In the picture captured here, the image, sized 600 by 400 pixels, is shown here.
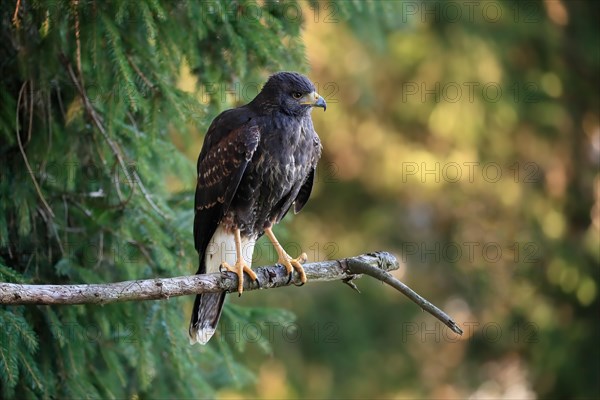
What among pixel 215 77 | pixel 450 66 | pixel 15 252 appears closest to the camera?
pixel 15 252

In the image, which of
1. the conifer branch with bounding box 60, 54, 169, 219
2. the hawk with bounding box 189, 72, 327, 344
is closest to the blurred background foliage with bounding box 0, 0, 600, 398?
the hawk with bounding box 189, 72, 327, 344

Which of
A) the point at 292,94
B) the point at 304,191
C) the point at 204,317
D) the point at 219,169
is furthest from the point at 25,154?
the point at 304,191

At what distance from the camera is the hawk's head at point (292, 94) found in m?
5.26

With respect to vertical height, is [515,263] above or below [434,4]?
below

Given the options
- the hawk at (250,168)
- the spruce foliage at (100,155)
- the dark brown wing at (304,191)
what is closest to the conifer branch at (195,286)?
the hawk at (250,168)

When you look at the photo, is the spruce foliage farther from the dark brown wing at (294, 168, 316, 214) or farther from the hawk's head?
the dark brown wing at (294, 168, 316, 214)

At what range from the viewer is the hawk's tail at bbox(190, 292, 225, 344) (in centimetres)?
520

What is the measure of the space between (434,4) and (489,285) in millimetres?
3410

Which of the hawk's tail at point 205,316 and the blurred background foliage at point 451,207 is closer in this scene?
the hawk's tail at point 205,316

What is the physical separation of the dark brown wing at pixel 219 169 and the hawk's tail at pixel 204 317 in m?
0.19

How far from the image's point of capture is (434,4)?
1052cm

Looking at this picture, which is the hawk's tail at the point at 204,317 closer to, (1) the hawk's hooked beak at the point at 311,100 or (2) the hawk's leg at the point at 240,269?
(2) the hawk's leg at the point at 240,269

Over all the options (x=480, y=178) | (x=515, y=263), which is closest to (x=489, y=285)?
(x=515, y=263)

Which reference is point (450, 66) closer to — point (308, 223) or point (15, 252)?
point (308, 223)
